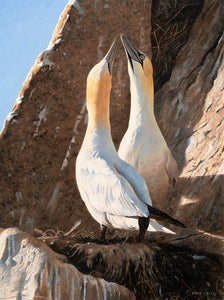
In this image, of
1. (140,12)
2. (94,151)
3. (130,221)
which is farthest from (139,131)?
(140,12)

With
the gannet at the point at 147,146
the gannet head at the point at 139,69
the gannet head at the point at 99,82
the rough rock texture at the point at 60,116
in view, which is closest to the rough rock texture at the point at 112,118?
the rough rock texture at the point at 60,116

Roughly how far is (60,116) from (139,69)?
0.57m

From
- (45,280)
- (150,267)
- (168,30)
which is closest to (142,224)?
(150,267)

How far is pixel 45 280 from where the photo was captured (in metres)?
1.64

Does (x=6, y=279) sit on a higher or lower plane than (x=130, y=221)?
lower

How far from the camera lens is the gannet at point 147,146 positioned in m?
2.17

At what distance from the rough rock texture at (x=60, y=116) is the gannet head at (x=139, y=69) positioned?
0.34 meters

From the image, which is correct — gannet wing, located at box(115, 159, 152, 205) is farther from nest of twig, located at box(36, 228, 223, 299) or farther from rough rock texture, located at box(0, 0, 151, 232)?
rough rock texture, located at box(0, 0, 151, 232)

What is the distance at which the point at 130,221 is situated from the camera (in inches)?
70.7

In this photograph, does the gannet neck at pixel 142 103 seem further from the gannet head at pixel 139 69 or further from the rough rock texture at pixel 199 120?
the rough rock texture at pixel 199 120

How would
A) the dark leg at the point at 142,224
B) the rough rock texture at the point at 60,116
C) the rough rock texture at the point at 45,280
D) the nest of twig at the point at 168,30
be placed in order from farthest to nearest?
the nest of twig at the point at 168,30
the rough rock texture at the point at 60,116
the dark leg at the point at 142,224
the rough rock texture at the point at 45,280

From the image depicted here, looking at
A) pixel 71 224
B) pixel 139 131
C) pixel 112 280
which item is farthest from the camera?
pixel 71 224

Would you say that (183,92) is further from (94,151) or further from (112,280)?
(112,280)

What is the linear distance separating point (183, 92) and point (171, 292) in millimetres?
1364
